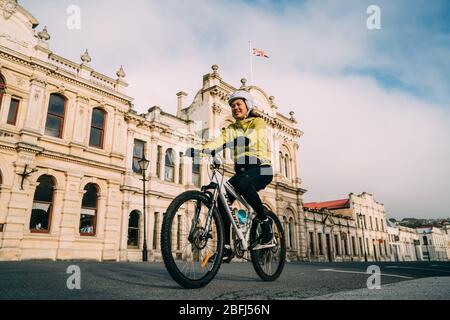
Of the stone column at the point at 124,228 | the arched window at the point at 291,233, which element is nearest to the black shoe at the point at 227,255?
the stone column at the point at 124,228

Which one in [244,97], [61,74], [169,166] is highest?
[61,74]

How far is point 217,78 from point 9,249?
57.0 feet

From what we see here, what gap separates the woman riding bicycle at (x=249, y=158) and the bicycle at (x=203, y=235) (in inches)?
4.0

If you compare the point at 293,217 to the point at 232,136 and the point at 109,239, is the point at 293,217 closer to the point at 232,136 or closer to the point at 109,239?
the point at 109,239

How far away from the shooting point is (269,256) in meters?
4.21

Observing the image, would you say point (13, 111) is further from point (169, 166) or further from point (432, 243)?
point (432, 243)

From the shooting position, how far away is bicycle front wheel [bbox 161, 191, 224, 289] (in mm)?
2994

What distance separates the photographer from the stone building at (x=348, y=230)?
1256 inches

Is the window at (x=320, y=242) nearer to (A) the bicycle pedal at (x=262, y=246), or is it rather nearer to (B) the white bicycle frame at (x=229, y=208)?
(A) the bicycle pedal at (x=262, y=246)

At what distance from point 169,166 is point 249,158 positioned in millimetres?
16279

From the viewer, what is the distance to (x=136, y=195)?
17125 mm

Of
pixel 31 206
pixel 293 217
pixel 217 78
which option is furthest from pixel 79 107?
pixel 293 217

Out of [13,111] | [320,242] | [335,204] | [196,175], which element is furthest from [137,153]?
[335,204]

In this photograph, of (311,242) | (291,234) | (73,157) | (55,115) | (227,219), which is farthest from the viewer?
(311,242)
